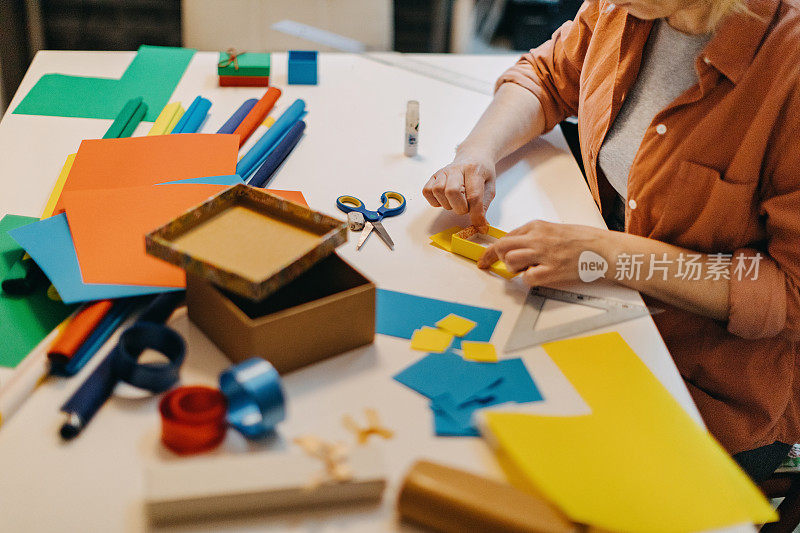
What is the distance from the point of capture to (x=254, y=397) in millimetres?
650

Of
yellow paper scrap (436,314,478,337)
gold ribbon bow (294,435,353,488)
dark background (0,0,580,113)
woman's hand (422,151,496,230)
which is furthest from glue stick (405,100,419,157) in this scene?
dark background (0,0,580,113)

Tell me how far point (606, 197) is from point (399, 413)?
0.72 meters

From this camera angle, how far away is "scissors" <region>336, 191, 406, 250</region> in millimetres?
1047

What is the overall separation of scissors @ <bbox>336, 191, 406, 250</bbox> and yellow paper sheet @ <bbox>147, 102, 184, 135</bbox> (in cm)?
43

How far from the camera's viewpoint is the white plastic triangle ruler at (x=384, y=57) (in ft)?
5.49

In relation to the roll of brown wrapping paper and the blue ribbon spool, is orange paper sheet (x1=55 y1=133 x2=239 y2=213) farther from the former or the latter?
the roll of brown wrapping paper

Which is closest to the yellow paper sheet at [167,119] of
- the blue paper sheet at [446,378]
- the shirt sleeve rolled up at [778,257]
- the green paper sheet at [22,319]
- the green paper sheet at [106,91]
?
the green paper sheet at [106,91]

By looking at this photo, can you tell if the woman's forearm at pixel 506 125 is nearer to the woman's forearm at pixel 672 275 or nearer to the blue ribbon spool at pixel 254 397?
the woman's forearm at pixel 672 275

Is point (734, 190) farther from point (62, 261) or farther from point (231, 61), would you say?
point (231, 61)

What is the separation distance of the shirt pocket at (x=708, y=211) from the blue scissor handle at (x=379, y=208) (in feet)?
1.38

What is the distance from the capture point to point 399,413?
74cm

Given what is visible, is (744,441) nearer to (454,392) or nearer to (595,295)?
(595,295)

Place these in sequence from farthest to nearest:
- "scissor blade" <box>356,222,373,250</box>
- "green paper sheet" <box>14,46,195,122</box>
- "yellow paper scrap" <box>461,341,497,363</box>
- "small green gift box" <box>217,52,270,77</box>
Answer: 1. "small green gift box" <box>217,52,270,77</box>
2. "green paper sheet" <box>14,46,195,122</box>
3. "scissor blade" <box>356,222,373,250</box>
4. "yellow paper scrap" <box>461,341,497,363</box>

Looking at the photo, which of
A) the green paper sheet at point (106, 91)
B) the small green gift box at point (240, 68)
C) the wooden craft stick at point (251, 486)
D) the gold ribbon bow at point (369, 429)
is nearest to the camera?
the wooden craft stick at point (251, 486)
